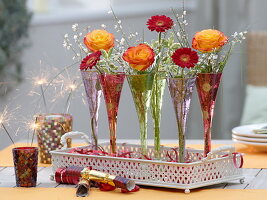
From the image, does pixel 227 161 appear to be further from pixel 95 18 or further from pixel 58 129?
pixel 95 18

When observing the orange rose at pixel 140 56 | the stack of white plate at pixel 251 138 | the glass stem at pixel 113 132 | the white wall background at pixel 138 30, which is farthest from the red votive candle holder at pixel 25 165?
the white wall background at pixel 138 30

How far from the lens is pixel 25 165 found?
157 cm

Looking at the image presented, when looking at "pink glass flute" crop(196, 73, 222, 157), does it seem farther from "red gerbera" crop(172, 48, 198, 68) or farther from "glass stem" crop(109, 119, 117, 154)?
"glass stem" crop(109, 119, 117, 154)

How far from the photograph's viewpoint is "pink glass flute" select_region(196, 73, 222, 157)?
157 cm

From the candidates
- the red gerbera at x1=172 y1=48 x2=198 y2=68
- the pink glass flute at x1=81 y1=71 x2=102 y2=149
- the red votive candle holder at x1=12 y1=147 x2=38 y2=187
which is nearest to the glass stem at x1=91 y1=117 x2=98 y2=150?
the pink glass flute at x1=81 y1=71 x2=102 y2=149

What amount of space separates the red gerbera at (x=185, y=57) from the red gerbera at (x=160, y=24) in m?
0.09

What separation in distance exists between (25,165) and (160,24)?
48 cm

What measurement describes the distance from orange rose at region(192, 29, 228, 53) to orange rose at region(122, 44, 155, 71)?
12 cm

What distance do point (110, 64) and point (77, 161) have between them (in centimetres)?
27

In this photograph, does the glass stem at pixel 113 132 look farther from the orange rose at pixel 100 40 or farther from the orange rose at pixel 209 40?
the orange rose at pixel 209 40

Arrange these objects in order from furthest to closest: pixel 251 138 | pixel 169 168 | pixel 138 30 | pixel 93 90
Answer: pixel 138 30 → pixel 251 138 → pixel 93 90 → pixel 169 168

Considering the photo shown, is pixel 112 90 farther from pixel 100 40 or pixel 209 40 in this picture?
pixel 209 40

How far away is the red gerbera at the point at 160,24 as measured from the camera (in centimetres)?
158

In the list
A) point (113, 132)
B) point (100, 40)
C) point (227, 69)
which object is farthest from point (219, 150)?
point (227, 69)
